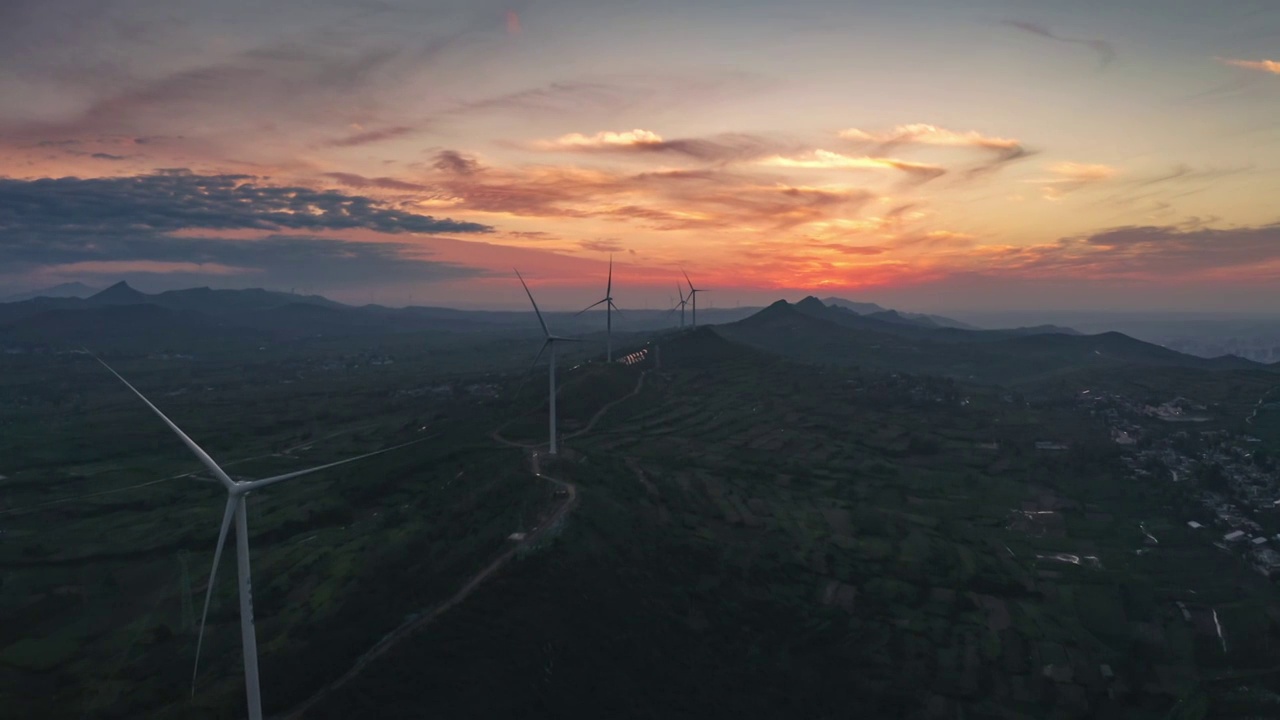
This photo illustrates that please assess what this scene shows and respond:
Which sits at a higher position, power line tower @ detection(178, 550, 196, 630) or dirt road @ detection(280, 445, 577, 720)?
dirt road @ detection(280, 445, 577, 720)

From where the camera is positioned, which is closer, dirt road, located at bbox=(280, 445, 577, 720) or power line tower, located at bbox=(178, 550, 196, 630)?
dirt road, located at bbox=(280, 445, 577, 720)

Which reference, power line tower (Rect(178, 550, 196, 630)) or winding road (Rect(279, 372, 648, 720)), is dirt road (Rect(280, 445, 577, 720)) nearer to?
winding road (Rect(279, 372, 648, 720))

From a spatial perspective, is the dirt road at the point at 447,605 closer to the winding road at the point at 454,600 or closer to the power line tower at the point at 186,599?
the winding road at the point at 454,600

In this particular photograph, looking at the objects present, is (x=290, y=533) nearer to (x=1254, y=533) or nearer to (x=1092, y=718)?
(x=1092, y=718)

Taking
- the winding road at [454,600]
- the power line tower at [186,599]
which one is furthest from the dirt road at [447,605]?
the power line tower at [186,599]

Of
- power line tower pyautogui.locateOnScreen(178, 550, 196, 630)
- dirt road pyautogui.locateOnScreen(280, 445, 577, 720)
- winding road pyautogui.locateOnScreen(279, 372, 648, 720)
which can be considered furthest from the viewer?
power line tower pyautogui.locateOnScreen(178, 550, 196, 630)

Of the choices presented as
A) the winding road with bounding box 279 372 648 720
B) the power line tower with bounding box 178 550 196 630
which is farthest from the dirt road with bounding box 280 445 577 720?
the power line tower with bounding box 178 550 196 630

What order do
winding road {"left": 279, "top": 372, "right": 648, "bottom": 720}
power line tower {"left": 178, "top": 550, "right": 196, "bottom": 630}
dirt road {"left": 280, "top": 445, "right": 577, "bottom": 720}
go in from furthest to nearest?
power line tower {"left": 178, "top": 550, "right": 196, "bottom": 630} → dirt road {"left": 280, "top": 445, "right": 577, "bottom": 720} → winding road {"left": 279, "top": 372, "right": 648, "bottom": 720}

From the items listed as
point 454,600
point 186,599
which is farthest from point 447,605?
point 186,599

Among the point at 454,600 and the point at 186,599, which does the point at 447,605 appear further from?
the point at 186,599
